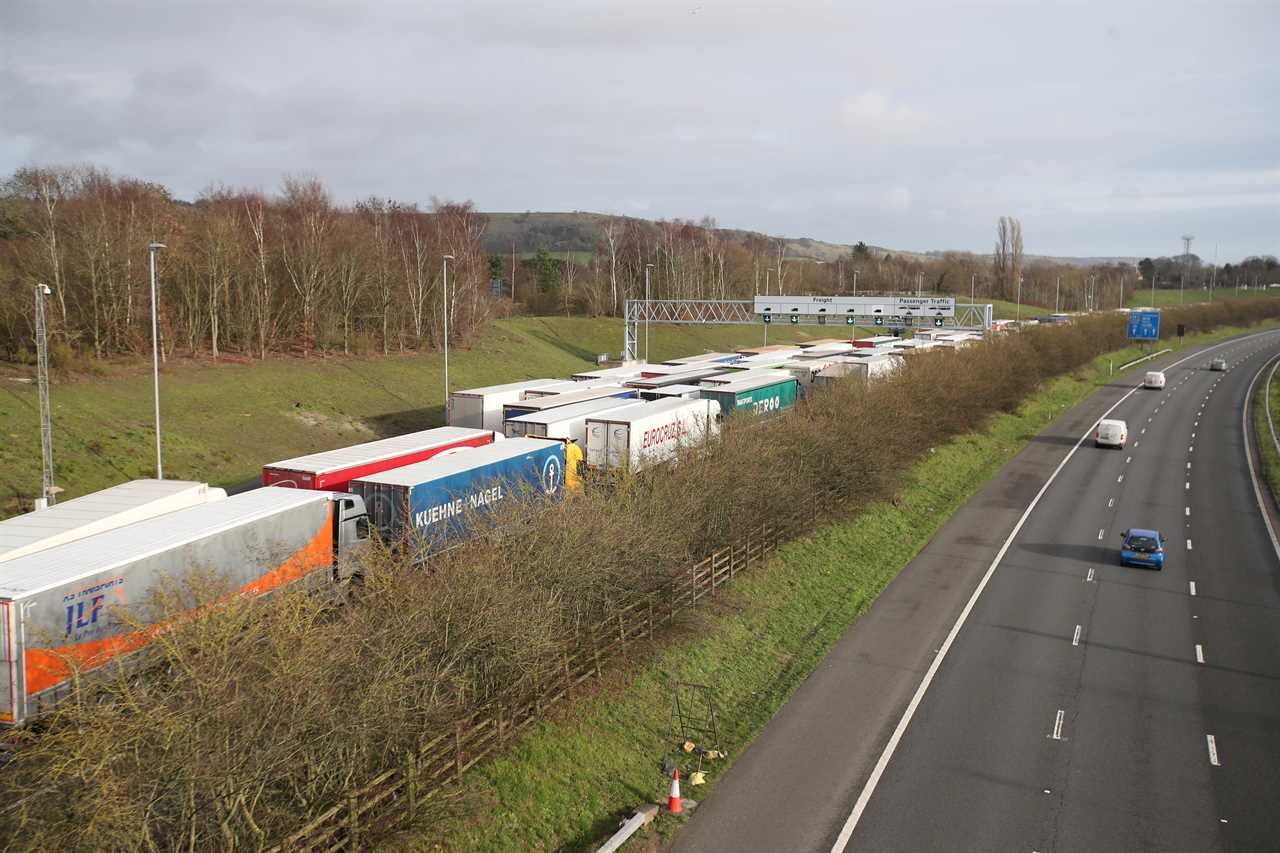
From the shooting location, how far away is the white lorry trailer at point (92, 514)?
1633 cm

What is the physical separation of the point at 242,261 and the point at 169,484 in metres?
36.4

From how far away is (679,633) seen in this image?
2070cm

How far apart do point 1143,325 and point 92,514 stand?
314 ft

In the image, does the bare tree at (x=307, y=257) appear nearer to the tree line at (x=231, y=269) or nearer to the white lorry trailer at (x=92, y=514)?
the tree line at (x=231, y=269)

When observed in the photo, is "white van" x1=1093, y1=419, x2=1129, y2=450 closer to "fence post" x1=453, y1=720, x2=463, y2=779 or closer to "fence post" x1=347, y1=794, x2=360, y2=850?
"fence post" x1=453, y1=720, x2=463, y2=779

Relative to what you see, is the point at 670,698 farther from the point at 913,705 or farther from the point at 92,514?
the point at 92,514

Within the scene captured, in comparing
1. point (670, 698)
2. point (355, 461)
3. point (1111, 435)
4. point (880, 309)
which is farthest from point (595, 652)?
point (880, 309)

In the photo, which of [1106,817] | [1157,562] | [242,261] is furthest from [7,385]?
[1157,562]

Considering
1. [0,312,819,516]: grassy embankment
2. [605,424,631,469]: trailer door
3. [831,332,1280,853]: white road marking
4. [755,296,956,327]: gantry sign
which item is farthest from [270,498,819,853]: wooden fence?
[755,296,956,327]: gantry sign

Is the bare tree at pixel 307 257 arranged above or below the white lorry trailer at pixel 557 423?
above

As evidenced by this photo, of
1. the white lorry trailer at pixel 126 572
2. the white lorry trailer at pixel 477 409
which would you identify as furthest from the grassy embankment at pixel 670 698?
the white lorry trailer at pixel 477 409

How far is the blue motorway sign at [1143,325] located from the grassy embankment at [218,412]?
62.7 meters

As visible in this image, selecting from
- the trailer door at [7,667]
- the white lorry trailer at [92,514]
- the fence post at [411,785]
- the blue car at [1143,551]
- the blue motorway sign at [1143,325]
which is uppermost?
the blue motorway sign at [1143,325]

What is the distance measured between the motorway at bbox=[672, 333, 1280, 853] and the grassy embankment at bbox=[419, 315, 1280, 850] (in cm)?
72
